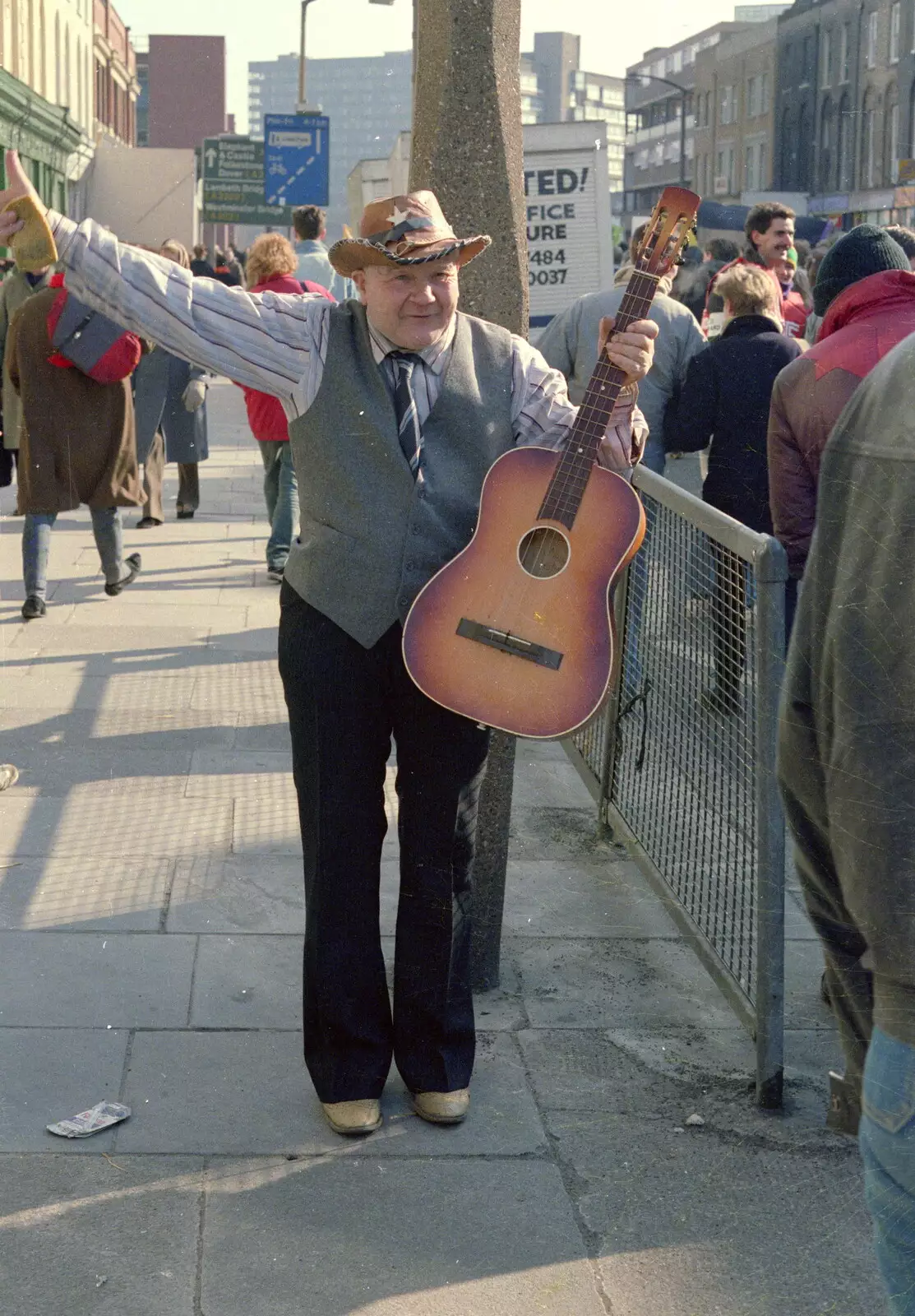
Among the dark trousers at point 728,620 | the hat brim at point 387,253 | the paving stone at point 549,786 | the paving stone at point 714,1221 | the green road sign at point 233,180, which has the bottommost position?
the paving stone at point 714,1221

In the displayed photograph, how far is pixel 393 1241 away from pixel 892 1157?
1.37 metres

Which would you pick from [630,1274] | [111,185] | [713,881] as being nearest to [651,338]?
[713,881]

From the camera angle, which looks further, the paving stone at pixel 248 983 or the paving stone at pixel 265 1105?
the paving stone at pixel 248 983

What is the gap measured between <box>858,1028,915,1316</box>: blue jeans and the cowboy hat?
1.88m

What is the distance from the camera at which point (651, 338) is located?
339 cm

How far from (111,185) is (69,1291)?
37627 mm

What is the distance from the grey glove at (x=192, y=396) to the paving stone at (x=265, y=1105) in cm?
806

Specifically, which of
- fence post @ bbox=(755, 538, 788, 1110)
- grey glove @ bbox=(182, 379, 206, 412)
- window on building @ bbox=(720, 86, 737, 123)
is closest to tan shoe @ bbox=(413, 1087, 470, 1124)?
fence post @ bbox=(755, 538, 788, 1110)

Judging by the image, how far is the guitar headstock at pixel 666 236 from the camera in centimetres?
342

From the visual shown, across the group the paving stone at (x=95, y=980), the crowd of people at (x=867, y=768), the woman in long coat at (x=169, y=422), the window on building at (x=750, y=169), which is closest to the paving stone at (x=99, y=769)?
the paving stone at (x=95, y=980)

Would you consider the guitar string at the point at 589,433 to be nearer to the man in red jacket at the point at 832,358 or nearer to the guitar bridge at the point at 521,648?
the guitar bridge at the point at 521,648

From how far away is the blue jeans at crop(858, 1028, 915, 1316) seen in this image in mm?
1929

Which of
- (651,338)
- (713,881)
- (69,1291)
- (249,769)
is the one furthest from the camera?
(249,769)

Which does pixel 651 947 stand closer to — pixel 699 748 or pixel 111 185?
pixel 699 748
